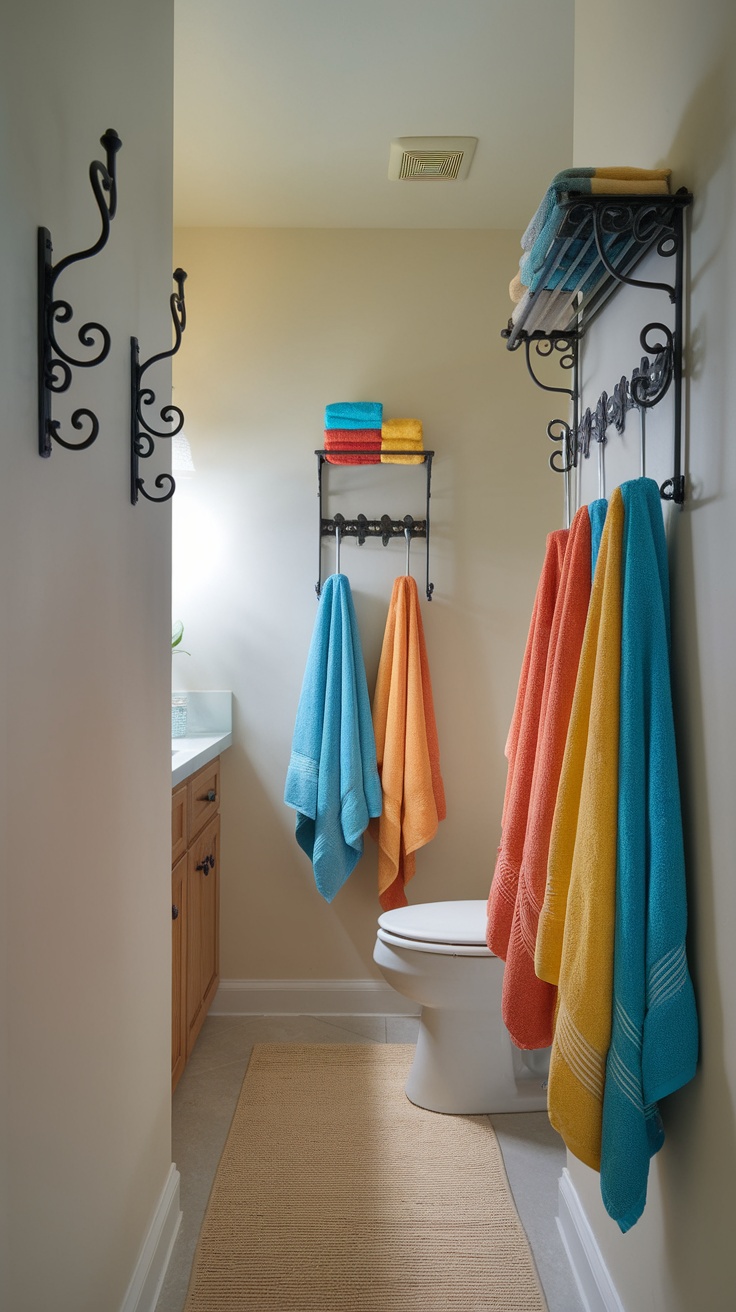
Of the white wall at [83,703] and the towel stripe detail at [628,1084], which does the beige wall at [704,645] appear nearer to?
the towel stripe detail at [628,1084]

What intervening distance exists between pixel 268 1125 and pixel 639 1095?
57.8 inches

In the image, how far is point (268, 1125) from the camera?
2312 millimetres

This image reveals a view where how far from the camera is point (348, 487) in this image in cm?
299

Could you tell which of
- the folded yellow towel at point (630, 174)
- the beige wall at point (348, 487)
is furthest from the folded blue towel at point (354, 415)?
the folded yellow towel at point (630, 174)

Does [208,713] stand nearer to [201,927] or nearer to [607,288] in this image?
[201,927]

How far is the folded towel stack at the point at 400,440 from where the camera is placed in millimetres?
2900

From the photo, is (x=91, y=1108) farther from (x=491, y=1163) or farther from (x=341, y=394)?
(x=341, y=394)

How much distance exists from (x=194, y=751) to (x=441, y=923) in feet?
2.67

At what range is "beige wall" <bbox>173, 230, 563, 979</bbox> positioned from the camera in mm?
2980

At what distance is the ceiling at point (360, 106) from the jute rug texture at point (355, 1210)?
2.58 m

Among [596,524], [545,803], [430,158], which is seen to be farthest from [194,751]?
[430,158]

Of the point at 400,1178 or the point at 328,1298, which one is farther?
the point at 400,1178

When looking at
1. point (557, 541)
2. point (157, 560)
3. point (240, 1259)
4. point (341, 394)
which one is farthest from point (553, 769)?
point (341, 394)

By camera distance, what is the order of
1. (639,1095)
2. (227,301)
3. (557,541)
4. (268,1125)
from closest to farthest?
(639,1095) → (557,541) → (268,1125) → (227,301)
